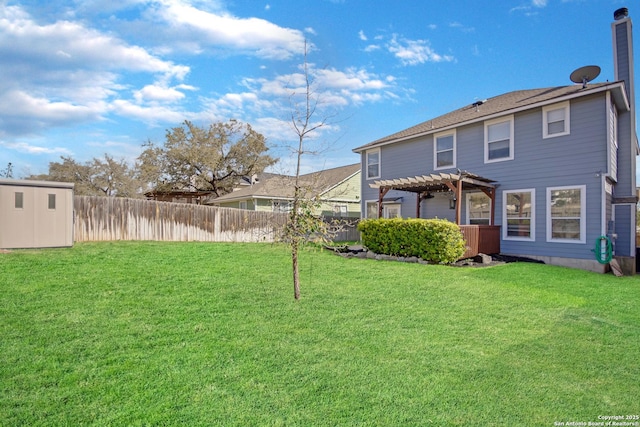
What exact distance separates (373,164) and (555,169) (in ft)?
24.3

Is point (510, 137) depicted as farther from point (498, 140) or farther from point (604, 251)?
point (604, 251)

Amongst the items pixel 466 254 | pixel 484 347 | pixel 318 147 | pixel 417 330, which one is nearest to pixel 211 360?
pixel 417 330

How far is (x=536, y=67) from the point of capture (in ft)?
42.4

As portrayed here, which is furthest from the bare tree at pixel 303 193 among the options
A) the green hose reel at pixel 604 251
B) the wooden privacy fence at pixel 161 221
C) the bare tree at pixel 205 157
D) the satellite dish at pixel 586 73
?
the bare tree at pixel 205 157

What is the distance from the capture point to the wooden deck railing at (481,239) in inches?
383

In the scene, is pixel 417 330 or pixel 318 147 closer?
pixel 417 330

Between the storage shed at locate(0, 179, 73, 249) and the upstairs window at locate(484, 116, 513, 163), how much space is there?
12.5 meters

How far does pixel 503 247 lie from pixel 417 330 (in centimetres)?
854

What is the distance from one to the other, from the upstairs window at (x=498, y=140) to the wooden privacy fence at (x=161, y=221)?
7.91m

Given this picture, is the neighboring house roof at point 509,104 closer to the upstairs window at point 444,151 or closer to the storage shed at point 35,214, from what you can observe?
the upstairs window at point 444,151

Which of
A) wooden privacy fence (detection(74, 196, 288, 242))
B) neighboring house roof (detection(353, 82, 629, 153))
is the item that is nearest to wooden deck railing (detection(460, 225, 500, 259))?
neighboring house roof (detection(353, 82, 629, 153))

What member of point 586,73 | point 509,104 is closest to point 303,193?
point 509,104

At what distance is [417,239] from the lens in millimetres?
9492

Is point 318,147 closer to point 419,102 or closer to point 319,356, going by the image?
point 319,356
